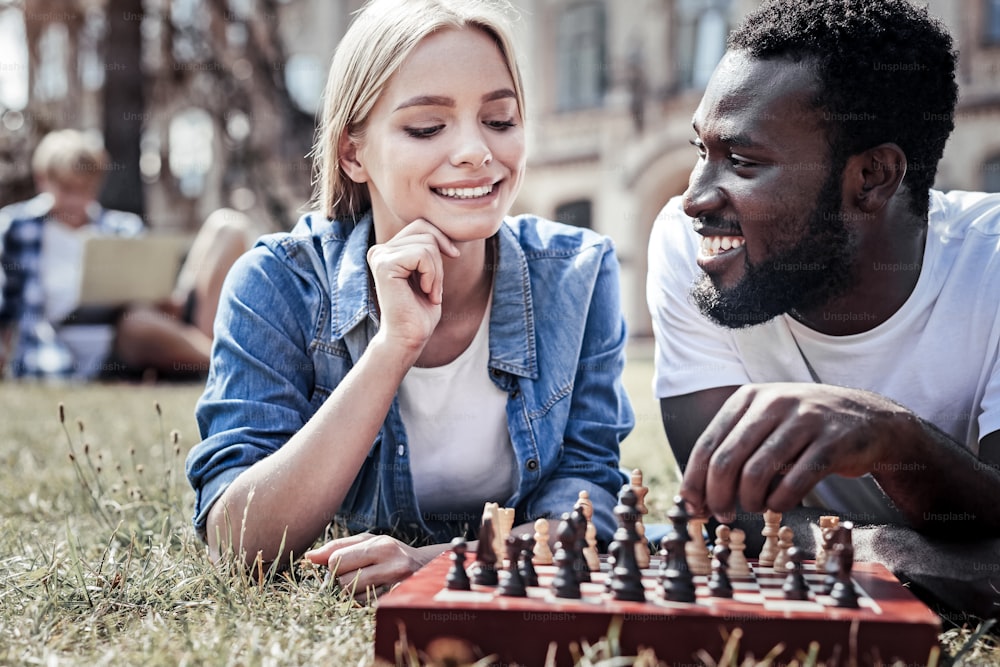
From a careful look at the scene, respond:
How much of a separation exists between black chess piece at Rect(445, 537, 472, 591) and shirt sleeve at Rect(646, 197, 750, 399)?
3.14 ft

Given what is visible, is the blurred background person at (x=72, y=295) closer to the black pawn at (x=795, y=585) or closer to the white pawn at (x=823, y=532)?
the white pawn at (x=823, y=532)

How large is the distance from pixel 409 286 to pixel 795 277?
A: 96cm

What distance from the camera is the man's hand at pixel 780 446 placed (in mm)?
1954

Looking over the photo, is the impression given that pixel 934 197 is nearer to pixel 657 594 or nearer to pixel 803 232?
pixel 803 232

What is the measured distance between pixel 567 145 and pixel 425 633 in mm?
21364

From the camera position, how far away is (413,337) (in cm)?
257

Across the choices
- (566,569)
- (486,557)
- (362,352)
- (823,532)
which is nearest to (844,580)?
(823,532)

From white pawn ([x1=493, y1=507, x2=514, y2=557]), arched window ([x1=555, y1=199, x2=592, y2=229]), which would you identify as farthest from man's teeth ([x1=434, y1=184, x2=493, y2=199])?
arched window ([x1=555, y1=199, x2=592, y2=229])

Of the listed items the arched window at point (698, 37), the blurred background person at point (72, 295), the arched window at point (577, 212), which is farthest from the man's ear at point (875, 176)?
the arched window at point (577, 212)

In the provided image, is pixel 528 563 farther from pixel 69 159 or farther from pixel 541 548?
pixel 69 159

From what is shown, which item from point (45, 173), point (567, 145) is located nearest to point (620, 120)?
point (567, 145)

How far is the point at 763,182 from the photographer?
258cm

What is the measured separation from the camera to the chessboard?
1783 millimetres

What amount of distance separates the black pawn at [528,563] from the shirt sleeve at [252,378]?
849 mm
